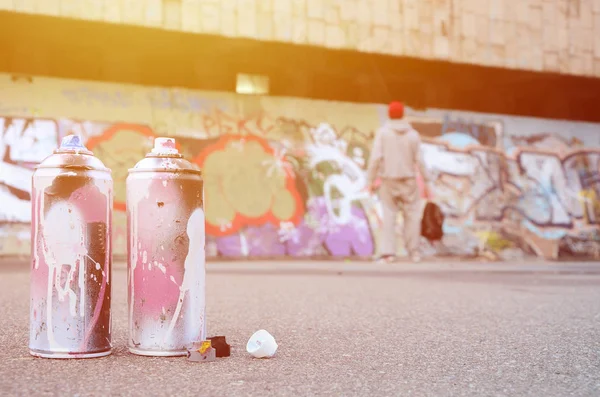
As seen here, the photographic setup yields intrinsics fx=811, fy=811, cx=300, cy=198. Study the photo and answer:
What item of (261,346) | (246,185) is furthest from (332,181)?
(261,346)

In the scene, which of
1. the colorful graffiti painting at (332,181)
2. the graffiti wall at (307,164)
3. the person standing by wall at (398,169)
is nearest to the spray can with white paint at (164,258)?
the person standing by wall at (398,169)

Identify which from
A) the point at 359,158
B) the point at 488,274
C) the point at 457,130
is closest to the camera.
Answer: the point at 488,274

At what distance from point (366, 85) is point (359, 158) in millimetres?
1724

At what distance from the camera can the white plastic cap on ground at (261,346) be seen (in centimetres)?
332

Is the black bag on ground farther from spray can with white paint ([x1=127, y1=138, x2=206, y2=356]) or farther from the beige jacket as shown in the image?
spray can with white paint ([x1=127, y1=138, x2=206, y2=356])

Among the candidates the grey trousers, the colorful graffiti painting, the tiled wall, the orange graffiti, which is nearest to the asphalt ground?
the grey trousers

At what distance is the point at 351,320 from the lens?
16.1 ft

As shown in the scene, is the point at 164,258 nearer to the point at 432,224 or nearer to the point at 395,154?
the point at 395,154

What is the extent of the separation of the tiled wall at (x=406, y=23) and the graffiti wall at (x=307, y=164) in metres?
1.86

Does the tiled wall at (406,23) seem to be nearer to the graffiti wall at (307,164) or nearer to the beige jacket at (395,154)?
the graffiti wall at (307,164)

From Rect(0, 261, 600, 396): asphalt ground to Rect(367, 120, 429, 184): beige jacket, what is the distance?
488 cm

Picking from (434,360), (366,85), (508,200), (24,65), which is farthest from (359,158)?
(434,360)

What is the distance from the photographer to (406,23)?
16.1 meters

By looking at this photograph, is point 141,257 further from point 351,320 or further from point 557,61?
point 557,61
